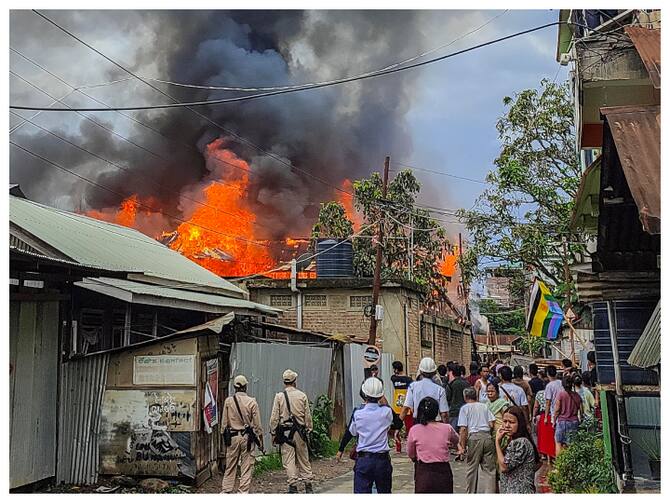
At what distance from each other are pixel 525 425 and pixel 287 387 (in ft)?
11.6

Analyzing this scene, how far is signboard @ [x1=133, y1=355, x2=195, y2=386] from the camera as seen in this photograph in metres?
9.09

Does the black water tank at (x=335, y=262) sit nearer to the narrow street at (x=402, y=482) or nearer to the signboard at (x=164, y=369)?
the narrow street at (x=402, y=482)

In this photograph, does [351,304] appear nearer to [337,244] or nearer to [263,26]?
[337,244]

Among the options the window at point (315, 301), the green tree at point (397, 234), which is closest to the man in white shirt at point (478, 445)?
the window at point (315, 301)

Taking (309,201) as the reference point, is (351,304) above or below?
below

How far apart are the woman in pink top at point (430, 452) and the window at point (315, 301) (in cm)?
1365

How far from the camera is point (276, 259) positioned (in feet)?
88.1

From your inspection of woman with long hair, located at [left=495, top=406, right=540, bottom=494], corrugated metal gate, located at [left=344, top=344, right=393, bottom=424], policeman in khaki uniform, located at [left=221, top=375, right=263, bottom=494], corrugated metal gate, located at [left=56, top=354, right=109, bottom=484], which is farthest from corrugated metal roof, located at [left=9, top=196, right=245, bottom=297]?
woman with long hair, located at [left=495, top=406, right=540, bottom=494]

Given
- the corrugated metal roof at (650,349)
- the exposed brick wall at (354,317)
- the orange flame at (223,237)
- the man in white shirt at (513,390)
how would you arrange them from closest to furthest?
1. the corrugated metal roof at (650,349)
2. the man in white shirt at (513,390)
3. the exposed brick wall at (354,317)
4. the orange flame at (223,237)

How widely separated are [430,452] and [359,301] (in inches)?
538

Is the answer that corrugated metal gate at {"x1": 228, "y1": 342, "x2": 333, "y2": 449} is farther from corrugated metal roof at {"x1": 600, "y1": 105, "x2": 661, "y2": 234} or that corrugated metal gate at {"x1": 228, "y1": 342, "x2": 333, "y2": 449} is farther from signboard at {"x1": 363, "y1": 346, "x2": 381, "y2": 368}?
corrugated metal roof at {"x1": 600, "y1": 105, "x2": 661, "y2": 234}

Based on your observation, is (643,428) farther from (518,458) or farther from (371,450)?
(371,450)

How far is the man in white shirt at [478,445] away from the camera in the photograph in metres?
7.64
